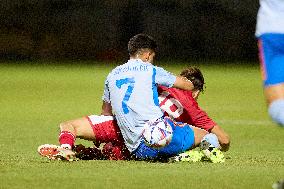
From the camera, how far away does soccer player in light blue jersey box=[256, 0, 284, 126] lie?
7511 mm

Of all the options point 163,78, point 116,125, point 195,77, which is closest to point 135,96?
point 163,78

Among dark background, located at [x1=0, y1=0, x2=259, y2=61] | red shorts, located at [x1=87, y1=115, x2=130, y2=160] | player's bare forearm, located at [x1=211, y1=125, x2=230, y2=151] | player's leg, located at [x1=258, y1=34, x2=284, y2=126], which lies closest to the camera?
player's leg, located at [x1=258, y1=34, x2=284, y2=126]

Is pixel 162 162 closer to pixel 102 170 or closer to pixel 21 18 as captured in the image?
pixel 102 170

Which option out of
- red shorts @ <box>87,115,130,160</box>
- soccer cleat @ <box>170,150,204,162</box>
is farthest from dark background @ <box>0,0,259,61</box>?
soccer cleat @ <box>170,150,204,162</box>

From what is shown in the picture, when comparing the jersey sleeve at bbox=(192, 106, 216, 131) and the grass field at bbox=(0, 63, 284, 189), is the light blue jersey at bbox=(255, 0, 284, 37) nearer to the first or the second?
the grass field at bbox=(0, 63, 284, 189)

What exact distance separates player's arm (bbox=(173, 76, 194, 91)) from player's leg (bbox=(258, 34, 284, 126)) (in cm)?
218

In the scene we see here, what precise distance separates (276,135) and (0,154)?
4.24 metres

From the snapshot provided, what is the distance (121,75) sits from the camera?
988 cm

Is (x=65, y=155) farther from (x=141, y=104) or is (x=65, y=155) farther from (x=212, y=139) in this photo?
(x=212, y=139)

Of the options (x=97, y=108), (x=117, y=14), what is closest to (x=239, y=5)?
(x=117, y=14)

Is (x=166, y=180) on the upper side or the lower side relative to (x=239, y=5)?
lower

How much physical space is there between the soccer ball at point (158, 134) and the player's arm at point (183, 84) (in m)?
0.43

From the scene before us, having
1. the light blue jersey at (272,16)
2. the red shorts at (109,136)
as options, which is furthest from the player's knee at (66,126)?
the light blue jersey at (272,16)

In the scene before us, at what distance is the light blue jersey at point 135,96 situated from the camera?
31.9 feet
